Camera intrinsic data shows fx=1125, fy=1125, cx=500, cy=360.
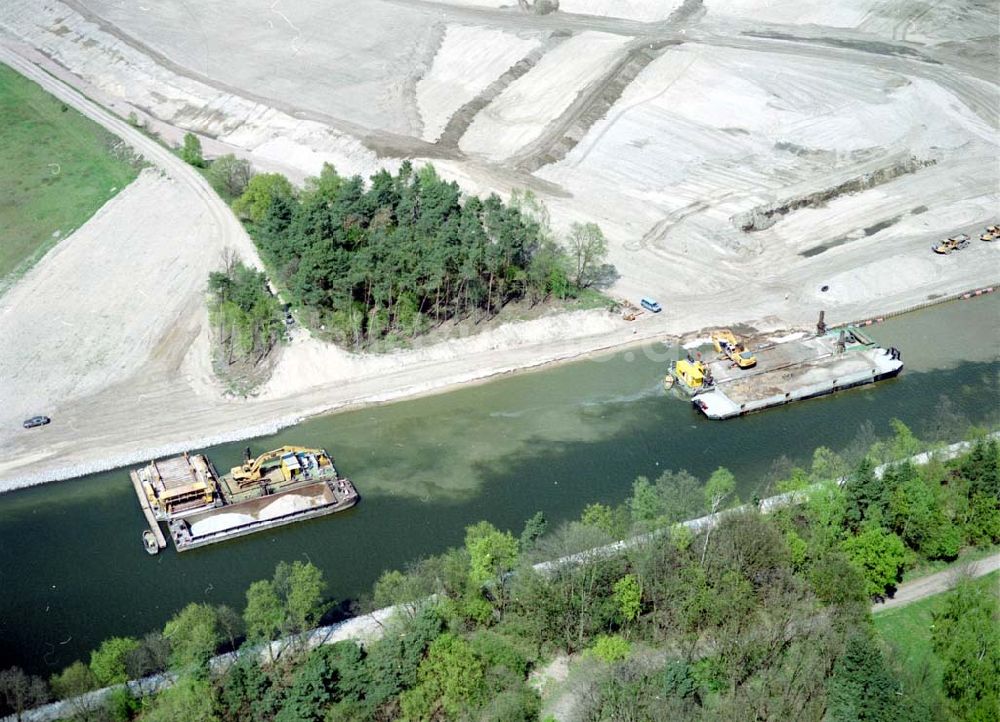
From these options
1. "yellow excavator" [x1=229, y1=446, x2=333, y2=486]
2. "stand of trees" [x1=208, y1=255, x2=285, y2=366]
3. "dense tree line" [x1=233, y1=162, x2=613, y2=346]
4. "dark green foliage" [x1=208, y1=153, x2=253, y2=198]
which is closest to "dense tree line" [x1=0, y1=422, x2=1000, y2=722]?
"yellow excavator" [x1=229, y1=446, x2=333, y2=486]

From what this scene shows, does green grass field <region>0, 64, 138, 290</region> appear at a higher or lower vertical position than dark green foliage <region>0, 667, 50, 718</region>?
higher

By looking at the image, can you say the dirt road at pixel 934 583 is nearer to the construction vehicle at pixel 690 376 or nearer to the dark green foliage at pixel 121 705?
the construction vehicle at pixel 690 376

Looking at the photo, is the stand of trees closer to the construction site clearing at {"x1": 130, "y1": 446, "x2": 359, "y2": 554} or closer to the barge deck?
the construction site clearing at {"x1": 130, "y1": 446, "x2": 359, "y2": 554}

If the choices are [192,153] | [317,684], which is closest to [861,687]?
[317,684]

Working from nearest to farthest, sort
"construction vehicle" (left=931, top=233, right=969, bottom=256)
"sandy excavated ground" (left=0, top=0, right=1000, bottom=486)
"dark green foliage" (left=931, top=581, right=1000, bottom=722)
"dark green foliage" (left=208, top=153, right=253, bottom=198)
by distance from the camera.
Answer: "dark green foliage" (left=931, top=581, right=1000, bottom=722), "sandy excavated ground" (left=0, top=0, right=1000, bottom=486), "construction vehicle" (left=931, top=233, right=969, bottom=256), "dark green foliage" (left=208, top=153, right=253, bottom=198)

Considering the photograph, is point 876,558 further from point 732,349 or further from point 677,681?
point 732,349

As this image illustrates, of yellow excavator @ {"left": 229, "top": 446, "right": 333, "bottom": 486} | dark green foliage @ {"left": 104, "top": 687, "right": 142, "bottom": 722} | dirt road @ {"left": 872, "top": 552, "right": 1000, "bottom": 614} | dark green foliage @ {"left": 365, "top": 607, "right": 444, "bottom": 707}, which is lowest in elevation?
dirt road @ {"left": 872, "top": 552, "right": 1000, "bottom": 614}

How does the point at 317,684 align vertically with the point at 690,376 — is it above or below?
below
